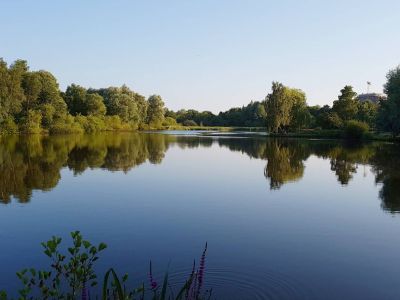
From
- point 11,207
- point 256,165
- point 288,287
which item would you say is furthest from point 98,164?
point 288,287

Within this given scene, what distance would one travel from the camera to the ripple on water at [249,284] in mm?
7688

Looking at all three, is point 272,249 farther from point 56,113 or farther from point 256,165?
point 56,113

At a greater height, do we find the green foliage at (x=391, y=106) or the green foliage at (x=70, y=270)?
the green foliage at (x=391, y=106)

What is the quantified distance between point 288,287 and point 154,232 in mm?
5121

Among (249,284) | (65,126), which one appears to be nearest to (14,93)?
(65,126)

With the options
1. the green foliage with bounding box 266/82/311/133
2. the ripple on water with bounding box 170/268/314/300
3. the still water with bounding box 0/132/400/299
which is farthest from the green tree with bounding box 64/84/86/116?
the ripple on water with bounding box 170/268/314/300

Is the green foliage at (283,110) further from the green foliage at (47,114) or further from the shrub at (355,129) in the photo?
the green foliage at (47,114)

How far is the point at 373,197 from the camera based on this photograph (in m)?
19.0

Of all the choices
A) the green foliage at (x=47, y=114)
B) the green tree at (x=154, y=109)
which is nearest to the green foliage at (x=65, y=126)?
the green foliage at (x=47, y=114)

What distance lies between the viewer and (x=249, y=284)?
820cm

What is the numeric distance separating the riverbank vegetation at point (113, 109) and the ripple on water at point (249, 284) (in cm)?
5961

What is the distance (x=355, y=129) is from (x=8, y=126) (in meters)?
69.6

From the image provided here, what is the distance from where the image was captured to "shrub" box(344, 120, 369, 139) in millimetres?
76250

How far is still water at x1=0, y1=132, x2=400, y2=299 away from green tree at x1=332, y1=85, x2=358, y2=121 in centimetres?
6789
